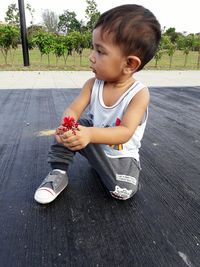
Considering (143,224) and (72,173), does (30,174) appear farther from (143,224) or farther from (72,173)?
(143,224)

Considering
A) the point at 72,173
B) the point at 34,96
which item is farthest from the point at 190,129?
the point at 34,96

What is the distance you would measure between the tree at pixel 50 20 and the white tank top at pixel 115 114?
38956 mm

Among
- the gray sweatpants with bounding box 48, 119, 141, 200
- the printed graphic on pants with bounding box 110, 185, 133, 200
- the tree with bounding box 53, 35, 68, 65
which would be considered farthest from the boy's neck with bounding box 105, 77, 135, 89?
the tree with bounding box 53, 35, 68, 65

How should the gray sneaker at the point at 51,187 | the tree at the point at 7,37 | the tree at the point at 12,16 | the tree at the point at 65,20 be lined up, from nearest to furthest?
the gray sneaker at the point at 51,187 → the tree at the point at 7,37 → the tree at the point at 12,16 → the tree at the point at 65,20

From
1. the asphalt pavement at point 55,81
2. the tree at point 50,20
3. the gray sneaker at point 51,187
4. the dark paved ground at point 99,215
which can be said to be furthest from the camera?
the tree at point 50,20

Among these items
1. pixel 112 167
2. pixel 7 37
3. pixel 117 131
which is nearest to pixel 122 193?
pixel 112 167

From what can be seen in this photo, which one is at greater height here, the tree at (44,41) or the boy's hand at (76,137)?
the tree at (44,41)

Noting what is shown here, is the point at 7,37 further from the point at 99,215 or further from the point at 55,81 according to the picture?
the point at 99,215

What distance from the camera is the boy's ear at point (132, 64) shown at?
1037 millimetres

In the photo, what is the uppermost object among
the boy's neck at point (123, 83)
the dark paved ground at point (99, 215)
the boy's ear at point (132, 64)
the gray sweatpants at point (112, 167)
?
the boy's ear at point (132, 64)

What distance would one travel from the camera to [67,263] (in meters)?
0.81

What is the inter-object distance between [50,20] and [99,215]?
42.2 m

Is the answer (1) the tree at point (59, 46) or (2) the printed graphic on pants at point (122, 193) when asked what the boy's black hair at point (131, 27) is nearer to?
(2) the printed graphic on pants at point (122, 193)

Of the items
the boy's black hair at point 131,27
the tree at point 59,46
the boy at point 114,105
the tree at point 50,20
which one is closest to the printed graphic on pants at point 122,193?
the boy at point 114,105
